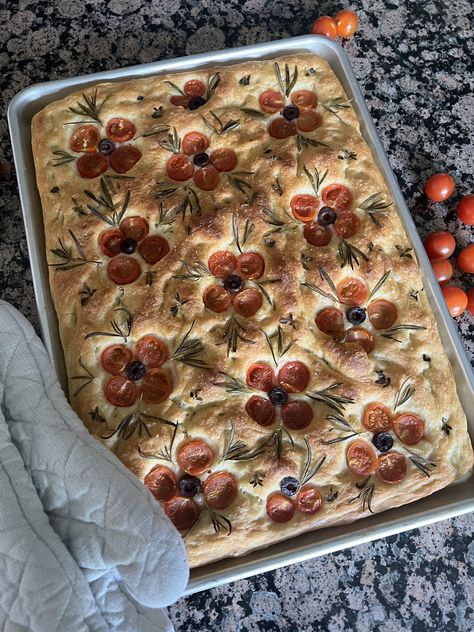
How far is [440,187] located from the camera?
1678 mm

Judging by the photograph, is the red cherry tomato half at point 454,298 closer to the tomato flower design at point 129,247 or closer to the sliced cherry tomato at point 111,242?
the tomato flower design at point 129,247

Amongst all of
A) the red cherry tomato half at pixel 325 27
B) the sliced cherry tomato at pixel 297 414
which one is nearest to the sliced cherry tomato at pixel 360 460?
the sliced cherry tomato at pixel 297 414

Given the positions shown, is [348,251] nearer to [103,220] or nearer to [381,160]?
[381,160]

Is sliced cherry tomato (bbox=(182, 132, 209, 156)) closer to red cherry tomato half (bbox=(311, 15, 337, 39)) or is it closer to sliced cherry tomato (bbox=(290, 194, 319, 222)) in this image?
sliced cherry tomato (bbox=(290, 194, 319, 222))

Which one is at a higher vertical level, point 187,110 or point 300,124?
point 187,110

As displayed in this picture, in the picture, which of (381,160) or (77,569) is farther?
(381,160)

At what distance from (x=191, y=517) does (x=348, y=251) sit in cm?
67

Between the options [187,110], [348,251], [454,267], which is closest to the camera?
[348,251]

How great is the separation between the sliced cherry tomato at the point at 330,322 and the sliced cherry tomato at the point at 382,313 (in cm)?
8

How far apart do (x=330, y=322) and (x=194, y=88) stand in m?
0.69

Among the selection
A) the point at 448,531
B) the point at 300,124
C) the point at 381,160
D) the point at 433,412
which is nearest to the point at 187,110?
the point at 300,124

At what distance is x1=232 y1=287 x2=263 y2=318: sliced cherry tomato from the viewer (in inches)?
53.4

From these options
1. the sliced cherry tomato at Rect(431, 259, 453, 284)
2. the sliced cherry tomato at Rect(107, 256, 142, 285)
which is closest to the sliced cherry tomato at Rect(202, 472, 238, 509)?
the sliced cherry tomato at Rect(107, 256, 142, 285)

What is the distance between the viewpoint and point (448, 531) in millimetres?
1474
